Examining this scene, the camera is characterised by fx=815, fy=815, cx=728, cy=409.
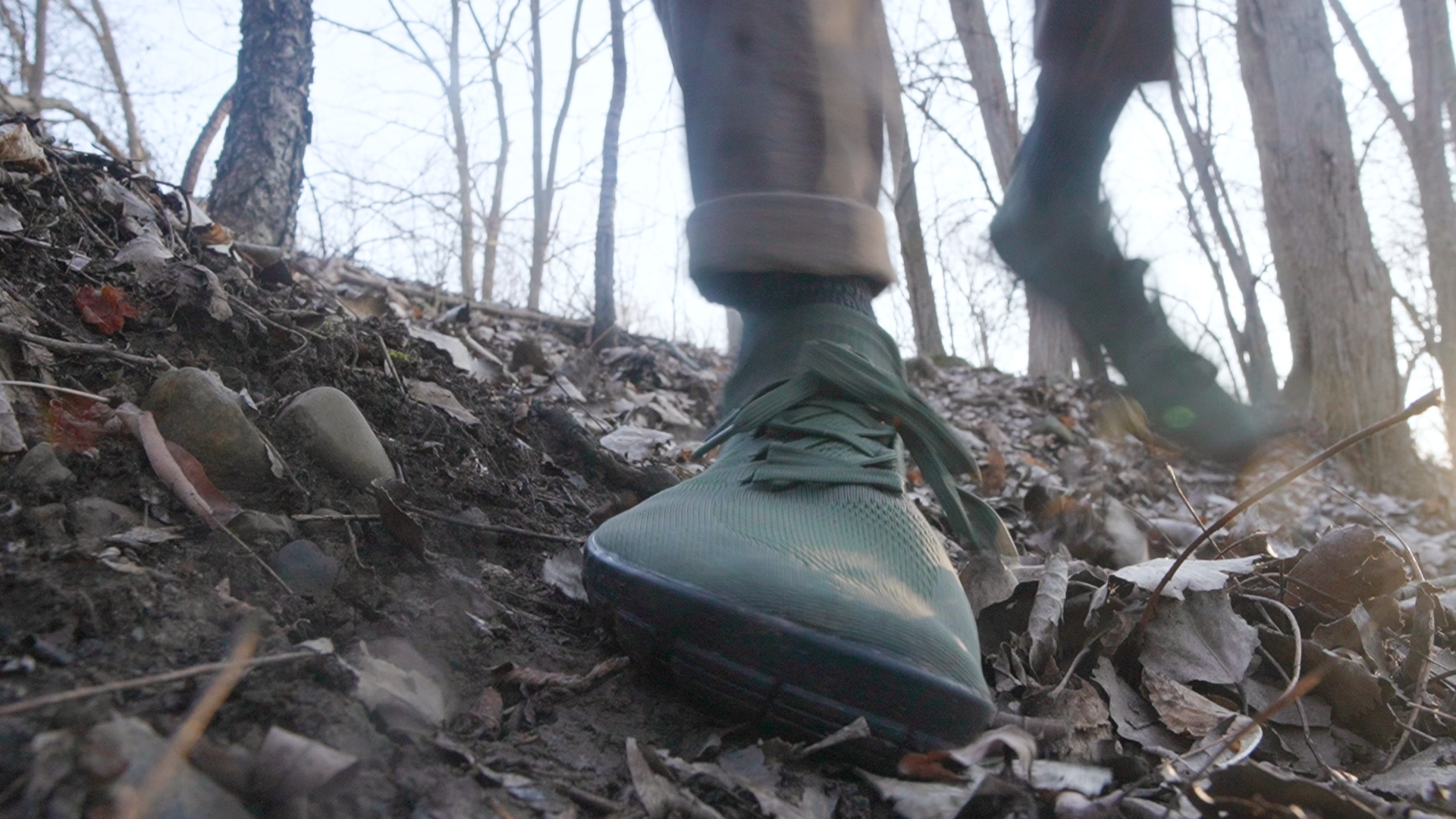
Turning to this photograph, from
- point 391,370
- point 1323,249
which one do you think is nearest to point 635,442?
point 391,370

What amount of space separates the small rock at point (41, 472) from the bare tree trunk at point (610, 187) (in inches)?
128

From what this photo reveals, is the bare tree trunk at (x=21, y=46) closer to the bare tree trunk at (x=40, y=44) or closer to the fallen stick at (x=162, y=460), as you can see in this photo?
the bare tree trunk at (x=40, y=44)

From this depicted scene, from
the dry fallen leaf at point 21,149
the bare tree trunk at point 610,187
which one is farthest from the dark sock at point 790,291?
the bare tree trunk at point 610,187

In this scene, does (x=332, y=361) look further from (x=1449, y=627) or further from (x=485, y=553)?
(x=1449, y=627)

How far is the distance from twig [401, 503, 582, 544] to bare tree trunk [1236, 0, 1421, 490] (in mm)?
4914

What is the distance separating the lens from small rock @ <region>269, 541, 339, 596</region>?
97cm

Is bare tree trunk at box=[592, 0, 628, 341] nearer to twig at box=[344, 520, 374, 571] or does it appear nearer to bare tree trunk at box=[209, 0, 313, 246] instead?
bare tree trunk at box=[209, 0, 313, 246]

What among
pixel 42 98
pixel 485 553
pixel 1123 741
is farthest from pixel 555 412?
pixel 42 98

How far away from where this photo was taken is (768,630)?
2.78ft

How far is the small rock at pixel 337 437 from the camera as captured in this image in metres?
1.26

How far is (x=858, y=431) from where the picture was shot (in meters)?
1.22

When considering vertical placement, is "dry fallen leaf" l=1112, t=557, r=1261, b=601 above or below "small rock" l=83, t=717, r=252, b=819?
above

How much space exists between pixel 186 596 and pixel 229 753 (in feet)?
1.02

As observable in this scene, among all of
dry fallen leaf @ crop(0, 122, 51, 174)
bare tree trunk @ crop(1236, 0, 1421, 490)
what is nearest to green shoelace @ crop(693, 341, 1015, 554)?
dry fallen leaf @ crop(0, 122, 51, 174)
